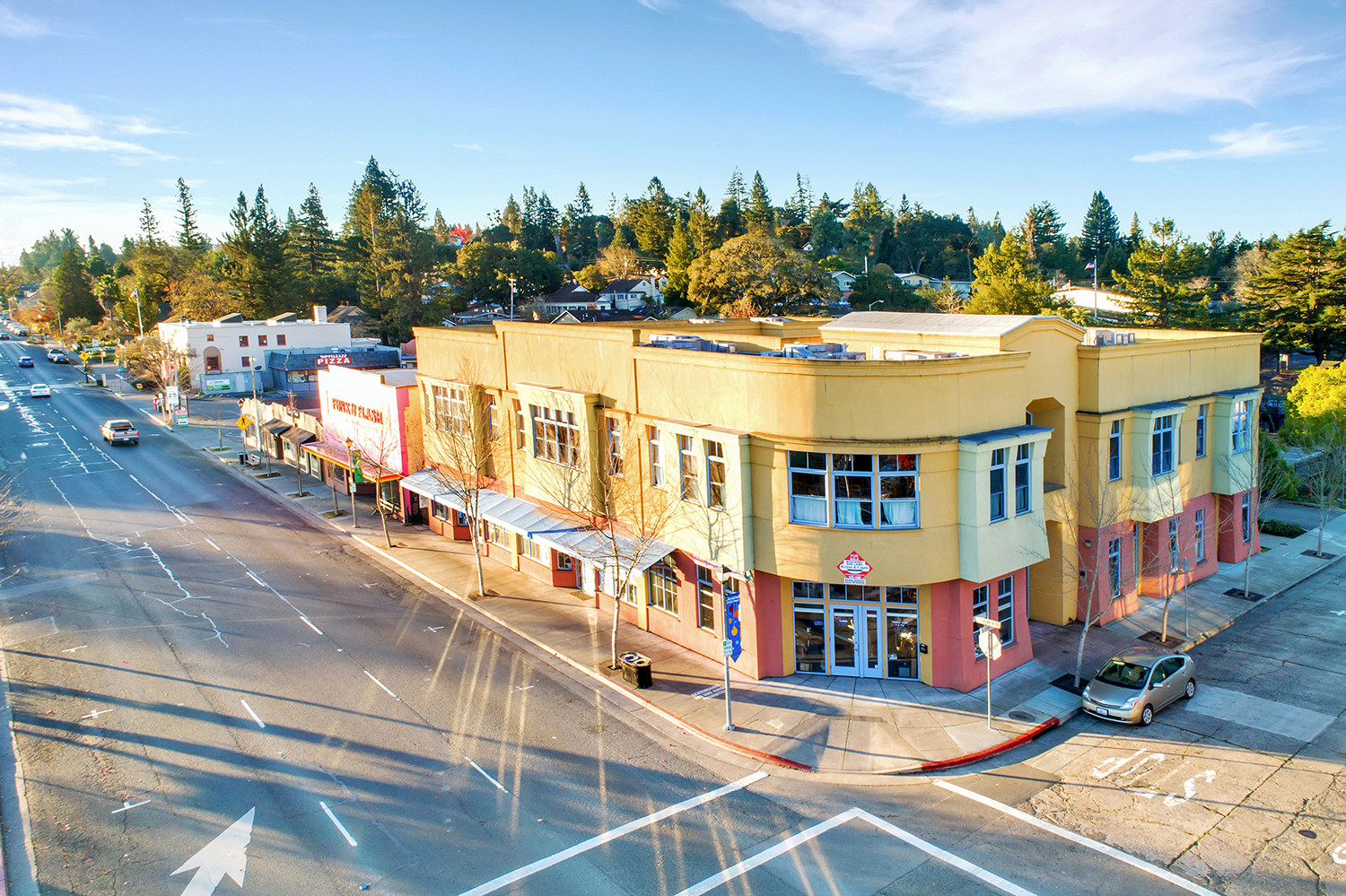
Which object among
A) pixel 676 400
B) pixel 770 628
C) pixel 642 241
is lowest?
pixel 770 628

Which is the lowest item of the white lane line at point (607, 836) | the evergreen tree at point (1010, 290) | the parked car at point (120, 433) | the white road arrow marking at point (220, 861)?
the white lane line at point (607, 836)

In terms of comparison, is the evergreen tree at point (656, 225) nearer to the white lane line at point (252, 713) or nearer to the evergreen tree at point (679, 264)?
the evergreen tree at point (679, 264)

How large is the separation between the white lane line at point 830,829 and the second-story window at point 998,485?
8173mm

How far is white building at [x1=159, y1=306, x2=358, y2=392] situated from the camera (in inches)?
3118

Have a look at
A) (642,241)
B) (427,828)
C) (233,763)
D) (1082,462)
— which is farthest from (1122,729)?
(642,241)

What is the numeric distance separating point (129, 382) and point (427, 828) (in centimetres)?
9121

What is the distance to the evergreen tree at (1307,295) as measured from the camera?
5791 cm

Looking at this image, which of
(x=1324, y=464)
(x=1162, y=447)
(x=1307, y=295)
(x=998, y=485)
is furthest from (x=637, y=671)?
(x=1307, y=295)

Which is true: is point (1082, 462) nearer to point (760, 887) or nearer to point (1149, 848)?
point (1149, 848)

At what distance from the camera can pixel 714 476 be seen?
847 inches

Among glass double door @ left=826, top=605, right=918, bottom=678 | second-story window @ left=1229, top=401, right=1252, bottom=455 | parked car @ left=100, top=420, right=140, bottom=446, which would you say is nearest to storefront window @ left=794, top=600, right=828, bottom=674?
glass double door @ left=826, top=605, right=918, bottom=678

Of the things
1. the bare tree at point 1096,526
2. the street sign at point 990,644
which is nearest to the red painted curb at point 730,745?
the street sign at point 990,644

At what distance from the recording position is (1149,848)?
1398cm

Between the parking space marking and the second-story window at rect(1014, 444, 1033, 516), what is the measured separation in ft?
18.8
